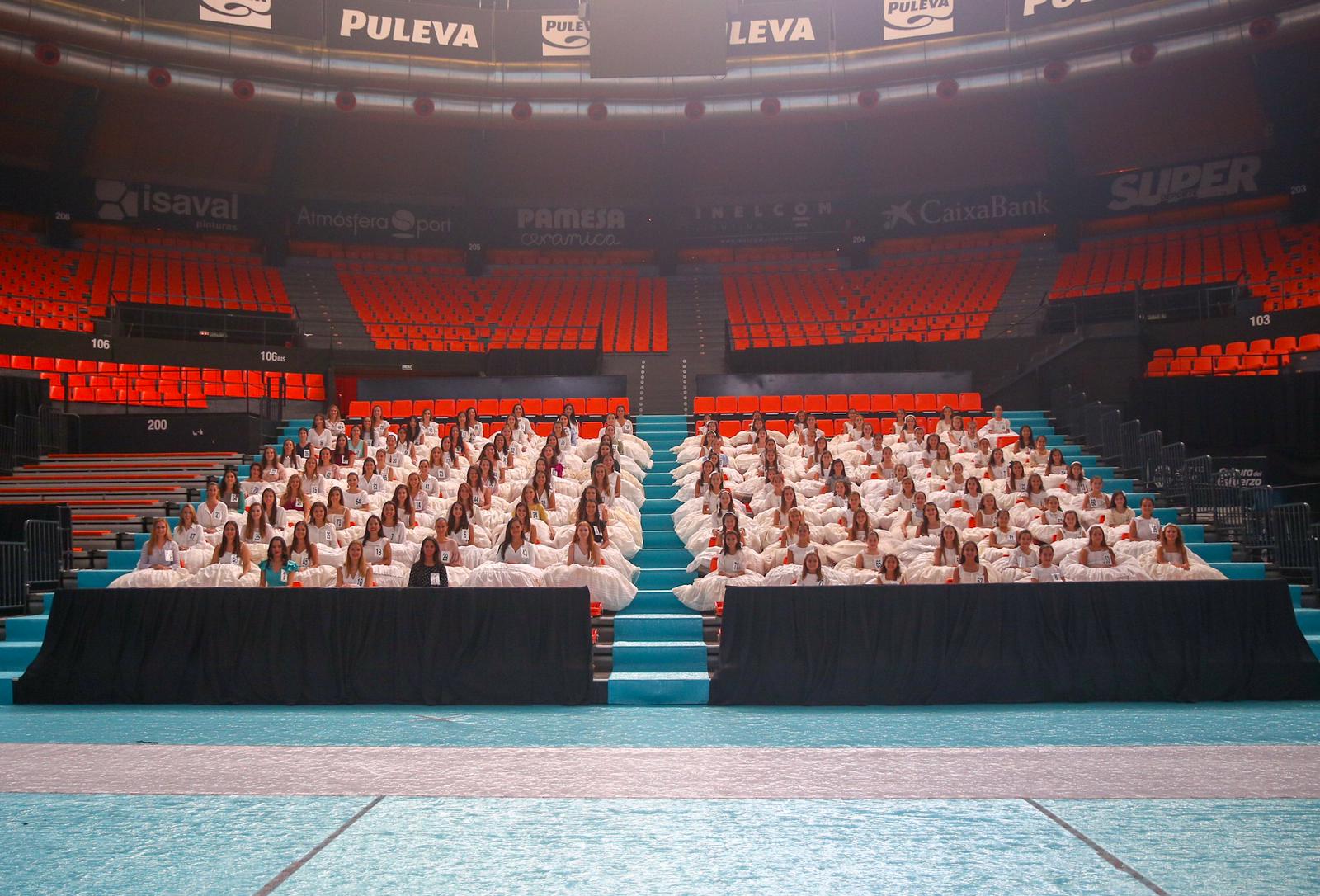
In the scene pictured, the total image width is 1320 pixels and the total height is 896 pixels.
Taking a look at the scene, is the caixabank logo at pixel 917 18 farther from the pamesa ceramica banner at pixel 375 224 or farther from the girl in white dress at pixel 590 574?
the girl in white dress at pixel 590 574

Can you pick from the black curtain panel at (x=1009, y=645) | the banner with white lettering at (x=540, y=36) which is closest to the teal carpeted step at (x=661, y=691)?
the black curtain panel at (x=1009, y=645)

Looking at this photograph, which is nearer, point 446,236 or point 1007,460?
point 1007,460

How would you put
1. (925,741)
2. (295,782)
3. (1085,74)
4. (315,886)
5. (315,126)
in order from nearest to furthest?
1. (315,886)
2. (295,782)
3. (925,741)
4. (1085,74)
5. (315,126)

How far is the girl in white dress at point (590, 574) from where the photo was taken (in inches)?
374

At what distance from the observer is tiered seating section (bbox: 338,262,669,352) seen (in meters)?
24.1

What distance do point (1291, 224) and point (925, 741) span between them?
24.0 metres

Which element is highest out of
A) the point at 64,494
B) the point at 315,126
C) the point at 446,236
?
the point at 315,126

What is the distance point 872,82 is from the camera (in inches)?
899

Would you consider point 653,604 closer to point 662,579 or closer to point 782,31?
point 662,579

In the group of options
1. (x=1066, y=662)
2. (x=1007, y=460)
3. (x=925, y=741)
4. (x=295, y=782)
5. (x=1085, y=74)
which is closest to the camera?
(x=295, y=782)

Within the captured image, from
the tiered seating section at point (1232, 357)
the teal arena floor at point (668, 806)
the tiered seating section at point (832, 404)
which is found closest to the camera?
the teal arena floor at point (668, 806)

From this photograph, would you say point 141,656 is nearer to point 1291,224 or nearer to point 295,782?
point 295,782

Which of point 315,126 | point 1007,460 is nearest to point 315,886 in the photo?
point 1007,460

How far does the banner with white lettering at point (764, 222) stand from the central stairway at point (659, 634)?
17486mm
